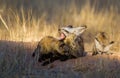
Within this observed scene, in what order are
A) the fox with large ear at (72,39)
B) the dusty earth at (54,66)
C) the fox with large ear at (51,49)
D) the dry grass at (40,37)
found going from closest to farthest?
1. the dusty earth at (54,66)
2. the dry grass at (40,37)
3. the fox with large ear at (51,49)
4. the fox with large ear at (72,39)

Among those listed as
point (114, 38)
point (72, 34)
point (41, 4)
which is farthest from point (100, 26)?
point (41, 4)

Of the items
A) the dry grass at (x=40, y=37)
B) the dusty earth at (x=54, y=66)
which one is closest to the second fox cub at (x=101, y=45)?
the dry grass at (x=40, y=37)

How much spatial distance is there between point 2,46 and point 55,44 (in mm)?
968

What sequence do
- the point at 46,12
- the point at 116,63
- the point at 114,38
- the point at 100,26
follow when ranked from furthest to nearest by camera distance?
the point at 46,12 < the point at 100,26 < the point at 114,38 < the point at 116,63

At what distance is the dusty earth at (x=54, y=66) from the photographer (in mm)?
8578

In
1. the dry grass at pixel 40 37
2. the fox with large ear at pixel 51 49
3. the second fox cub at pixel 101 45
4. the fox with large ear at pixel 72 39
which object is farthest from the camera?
the second fox cub at pixel 101 45

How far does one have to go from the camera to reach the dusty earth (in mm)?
8578

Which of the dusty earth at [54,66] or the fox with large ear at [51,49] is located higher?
the fox with large ear at [51,49]

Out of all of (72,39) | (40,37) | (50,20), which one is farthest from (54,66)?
(50,20)

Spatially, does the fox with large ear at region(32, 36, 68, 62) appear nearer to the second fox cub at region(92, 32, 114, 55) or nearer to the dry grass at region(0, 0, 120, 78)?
the dry grass at region(0, 0, 120, 78)

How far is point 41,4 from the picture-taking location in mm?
23641

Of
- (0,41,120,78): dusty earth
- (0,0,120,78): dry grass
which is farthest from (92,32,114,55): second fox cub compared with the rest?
(0,41,120,78): dusty earth

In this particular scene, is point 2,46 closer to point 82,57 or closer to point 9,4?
point 82,57

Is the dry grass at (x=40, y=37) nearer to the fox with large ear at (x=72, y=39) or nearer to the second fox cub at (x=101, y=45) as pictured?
the second fox cub at (x=101, y=45)
